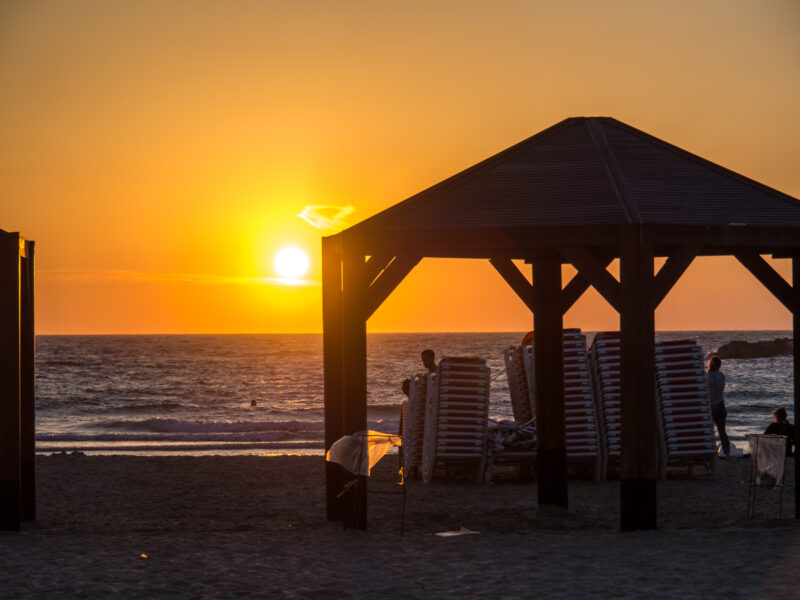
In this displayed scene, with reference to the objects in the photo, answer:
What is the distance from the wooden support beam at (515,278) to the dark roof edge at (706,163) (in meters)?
1.80

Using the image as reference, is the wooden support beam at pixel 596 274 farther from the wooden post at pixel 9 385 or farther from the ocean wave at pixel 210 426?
the ocean wave at pixel 210 426

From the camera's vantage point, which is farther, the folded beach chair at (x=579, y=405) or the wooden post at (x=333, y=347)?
the folded beach chair at (x=579, y=405)

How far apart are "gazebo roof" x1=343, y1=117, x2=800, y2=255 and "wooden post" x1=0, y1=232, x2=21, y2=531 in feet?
10.7

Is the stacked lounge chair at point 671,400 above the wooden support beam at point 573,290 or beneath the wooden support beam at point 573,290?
beneath

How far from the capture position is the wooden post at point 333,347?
961 centimetres

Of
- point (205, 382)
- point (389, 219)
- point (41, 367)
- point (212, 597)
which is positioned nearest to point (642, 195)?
point (389, 219)

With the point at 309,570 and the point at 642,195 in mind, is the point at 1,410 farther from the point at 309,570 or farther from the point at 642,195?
the point at 642,195

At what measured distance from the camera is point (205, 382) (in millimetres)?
66250

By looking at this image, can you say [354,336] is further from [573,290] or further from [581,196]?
[573,290]

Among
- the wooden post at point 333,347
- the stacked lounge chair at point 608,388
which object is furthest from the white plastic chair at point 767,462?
the wooden post at point 333,347

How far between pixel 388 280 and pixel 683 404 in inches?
242

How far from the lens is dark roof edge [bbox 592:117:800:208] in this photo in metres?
9.66

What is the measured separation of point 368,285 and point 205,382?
192 ft

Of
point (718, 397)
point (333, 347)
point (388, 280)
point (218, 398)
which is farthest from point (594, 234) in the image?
point (218, 398)
